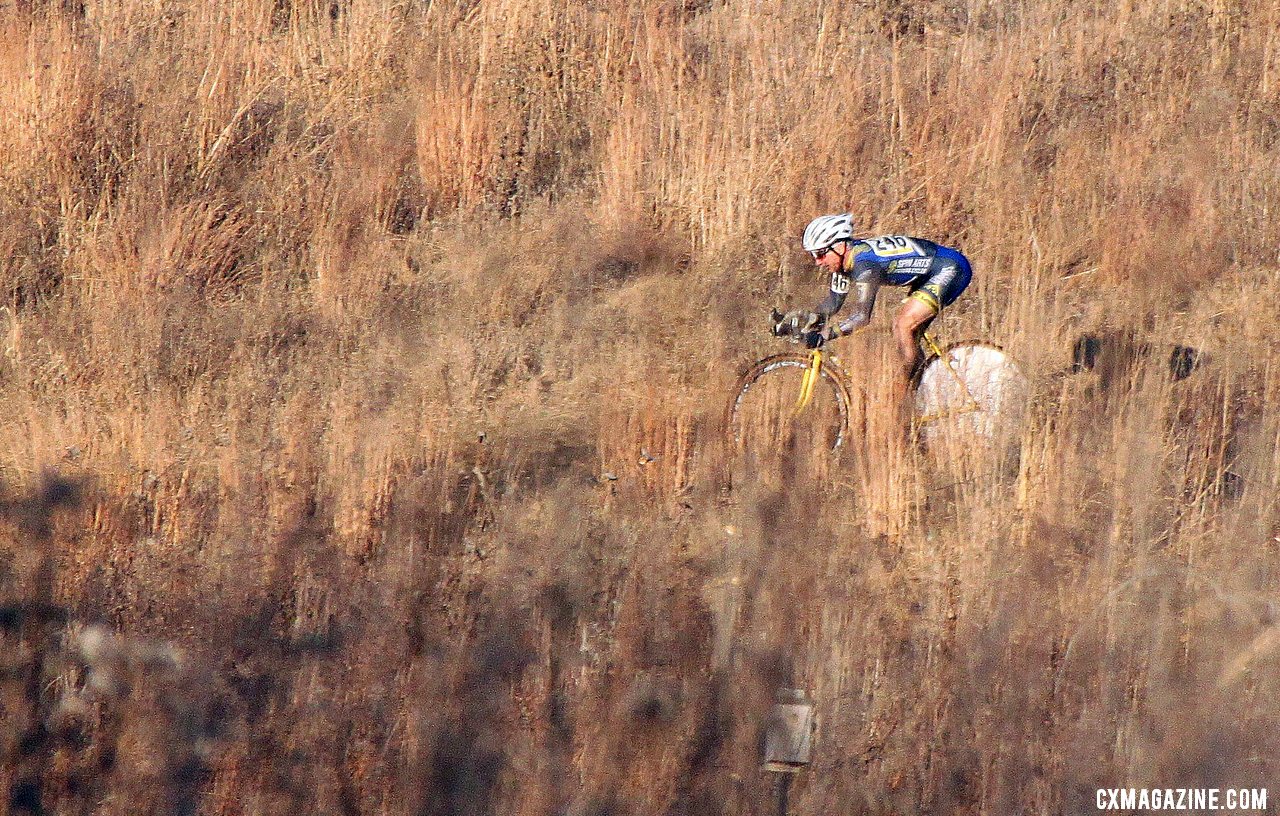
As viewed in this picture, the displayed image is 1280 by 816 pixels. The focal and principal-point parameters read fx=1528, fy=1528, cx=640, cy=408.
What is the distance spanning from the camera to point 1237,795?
5.18 m

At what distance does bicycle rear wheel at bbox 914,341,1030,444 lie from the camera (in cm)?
669

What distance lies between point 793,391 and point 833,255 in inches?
29.7

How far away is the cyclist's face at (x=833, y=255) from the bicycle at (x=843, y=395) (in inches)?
18.4

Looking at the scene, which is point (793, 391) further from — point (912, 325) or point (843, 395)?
point (912, 325)

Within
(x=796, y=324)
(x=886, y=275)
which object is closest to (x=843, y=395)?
(x=796, y=324)

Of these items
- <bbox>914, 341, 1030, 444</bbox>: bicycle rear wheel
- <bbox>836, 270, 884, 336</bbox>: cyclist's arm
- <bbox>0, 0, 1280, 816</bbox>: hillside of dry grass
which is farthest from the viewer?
<bbox>836, 270, 884, 336</bbox>: cyclist's arm

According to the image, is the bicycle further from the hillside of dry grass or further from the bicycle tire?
the hillside of dry grass

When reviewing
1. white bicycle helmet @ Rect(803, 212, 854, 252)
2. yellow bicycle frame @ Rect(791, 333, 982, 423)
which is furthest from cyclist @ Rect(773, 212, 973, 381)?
yellow bicycle frame @ Rect(791, 333, 982, 423)

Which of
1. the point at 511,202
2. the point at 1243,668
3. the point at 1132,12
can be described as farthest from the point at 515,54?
the point at 1243,668

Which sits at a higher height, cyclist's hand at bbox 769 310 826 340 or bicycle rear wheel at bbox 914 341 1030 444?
cyclist's hand at bbox 769 310 826 340

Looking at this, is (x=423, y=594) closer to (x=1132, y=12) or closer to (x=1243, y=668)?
(x=1243, y=668)

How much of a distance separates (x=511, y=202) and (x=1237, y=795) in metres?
5.25

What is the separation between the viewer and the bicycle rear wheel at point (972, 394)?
6688 millimetres

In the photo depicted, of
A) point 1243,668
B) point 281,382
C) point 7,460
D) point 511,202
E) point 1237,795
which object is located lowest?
point 1237,795
